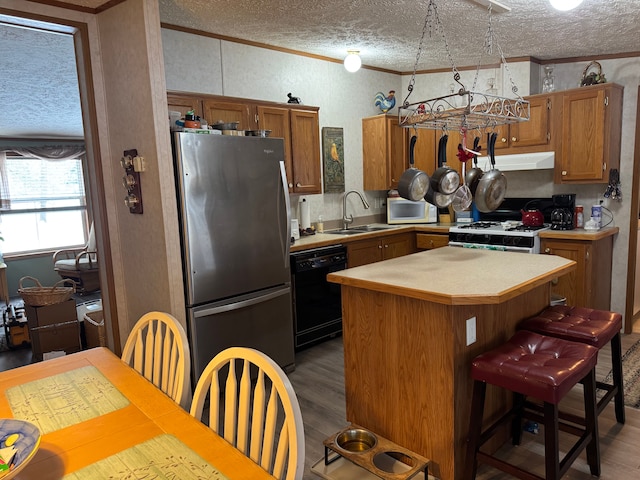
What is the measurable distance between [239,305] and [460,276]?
1438mm

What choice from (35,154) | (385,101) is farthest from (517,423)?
(35,154)

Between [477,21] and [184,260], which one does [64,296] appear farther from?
[477,21]

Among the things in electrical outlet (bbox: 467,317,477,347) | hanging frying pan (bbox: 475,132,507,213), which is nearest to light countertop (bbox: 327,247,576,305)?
electrical outlet (bbox: 467,317,477,347)

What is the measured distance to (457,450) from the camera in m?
2.10

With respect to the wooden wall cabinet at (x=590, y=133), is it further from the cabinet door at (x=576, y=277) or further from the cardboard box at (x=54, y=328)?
the cardboard box at (x=54, y=328)

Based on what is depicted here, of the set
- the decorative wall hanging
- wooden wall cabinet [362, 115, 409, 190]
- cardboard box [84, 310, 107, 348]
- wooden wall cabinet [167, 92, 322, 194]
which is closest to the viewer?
wooden wall cabinet [167, 92, 322, 194]

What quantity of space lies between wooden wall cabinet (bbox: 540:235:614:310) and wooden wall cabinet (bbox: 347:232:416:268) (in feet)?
4.23

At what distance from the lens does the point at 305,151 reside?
409cm

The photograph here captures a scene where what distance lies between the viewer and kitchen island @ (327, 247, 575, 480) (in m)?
2.05

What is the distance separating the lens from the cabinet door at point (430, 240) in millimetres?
4593

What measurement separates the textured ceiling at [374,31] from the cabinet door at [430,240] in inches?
68.0

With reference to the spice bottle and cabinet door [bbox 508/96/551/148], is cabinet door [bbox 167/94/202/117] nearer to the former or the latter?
cabinet door [bbox 508/96/551/148]

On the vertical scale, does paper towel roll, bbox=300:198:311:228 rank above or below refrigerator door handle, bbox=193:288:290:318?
above

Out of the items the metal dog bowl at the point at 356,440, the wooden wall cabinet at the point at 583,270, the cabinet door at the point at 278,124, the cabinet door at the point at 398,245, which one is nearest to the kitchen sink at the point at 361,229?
the cabinet door at the point at 398,245
